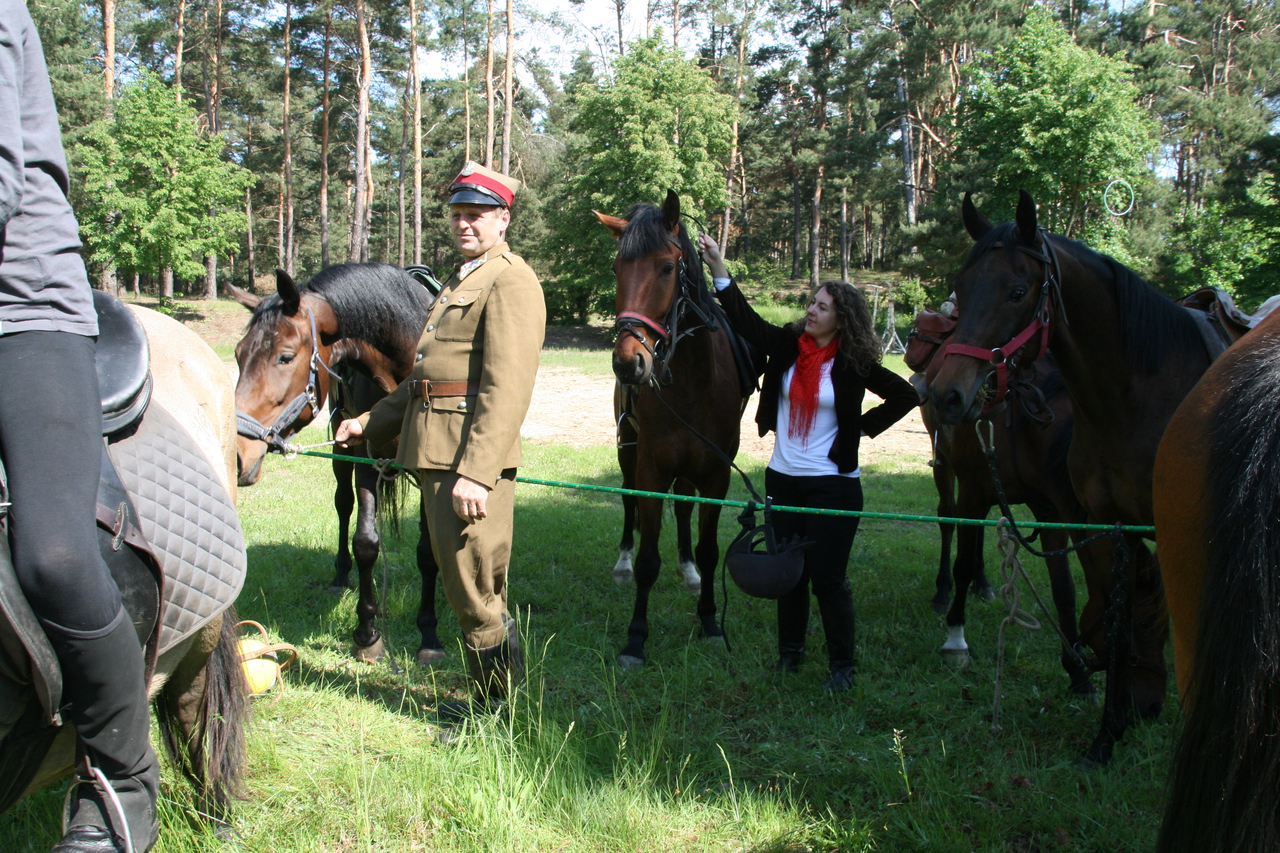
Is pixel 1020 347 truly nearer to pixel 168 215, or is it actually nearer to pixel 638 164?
pixel 638 164

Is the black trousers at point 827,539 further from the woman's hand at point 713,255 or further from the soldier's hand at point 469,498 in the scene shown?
the soldier's hand at point 469,498

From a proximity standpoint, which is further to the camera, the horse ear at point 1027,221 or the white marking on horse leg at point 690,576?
the white marking on horse leg at point 690,576

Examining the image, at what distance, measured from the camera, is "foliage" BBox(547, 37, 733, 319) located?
94.5 ft

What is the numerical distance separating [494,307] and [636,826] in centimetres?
179

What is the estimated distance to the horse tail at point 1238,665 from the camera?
134 centimetres

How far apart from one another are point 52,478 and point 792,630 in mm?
3146

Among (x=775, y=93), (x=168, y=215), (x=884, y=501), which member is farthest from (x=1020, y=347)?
(x=775, y=93)

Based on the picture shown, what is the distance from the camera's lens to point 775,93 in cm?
3997

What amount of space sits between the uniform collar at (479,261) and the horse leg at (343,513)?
7.12 ft

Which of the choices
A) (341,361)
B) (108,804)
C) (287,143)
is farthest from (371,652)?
(287,143)

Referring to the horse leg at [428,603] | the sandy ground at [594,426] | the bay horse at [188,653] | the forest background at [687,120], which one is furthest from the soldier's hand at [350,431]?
the forest background at [687,120]

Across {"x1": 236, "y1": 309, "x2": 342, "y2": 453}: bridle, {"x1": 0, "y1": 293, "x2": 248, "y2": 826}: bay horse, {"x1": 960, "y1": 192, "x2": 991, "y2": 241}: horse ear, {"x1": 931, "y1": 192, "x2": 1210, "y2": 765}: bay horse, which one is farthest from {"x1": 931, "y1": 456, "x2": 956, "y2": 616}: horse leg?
{"x1": 0, "y1": 293, "x2": 248, "y2": 826}: bay horse

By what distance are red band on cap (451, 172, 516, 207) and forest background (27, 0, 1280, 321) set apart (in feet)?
61.8

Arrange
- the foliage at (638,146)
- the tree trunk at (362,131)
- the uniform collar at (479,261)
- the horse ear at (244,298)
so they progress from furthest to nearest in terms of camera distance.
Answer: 1. the foliage at (638,146)
2. the tree trunk at (362,131)
3. the horse ear at (244,298)
4. the uniform collar at (479,261)
